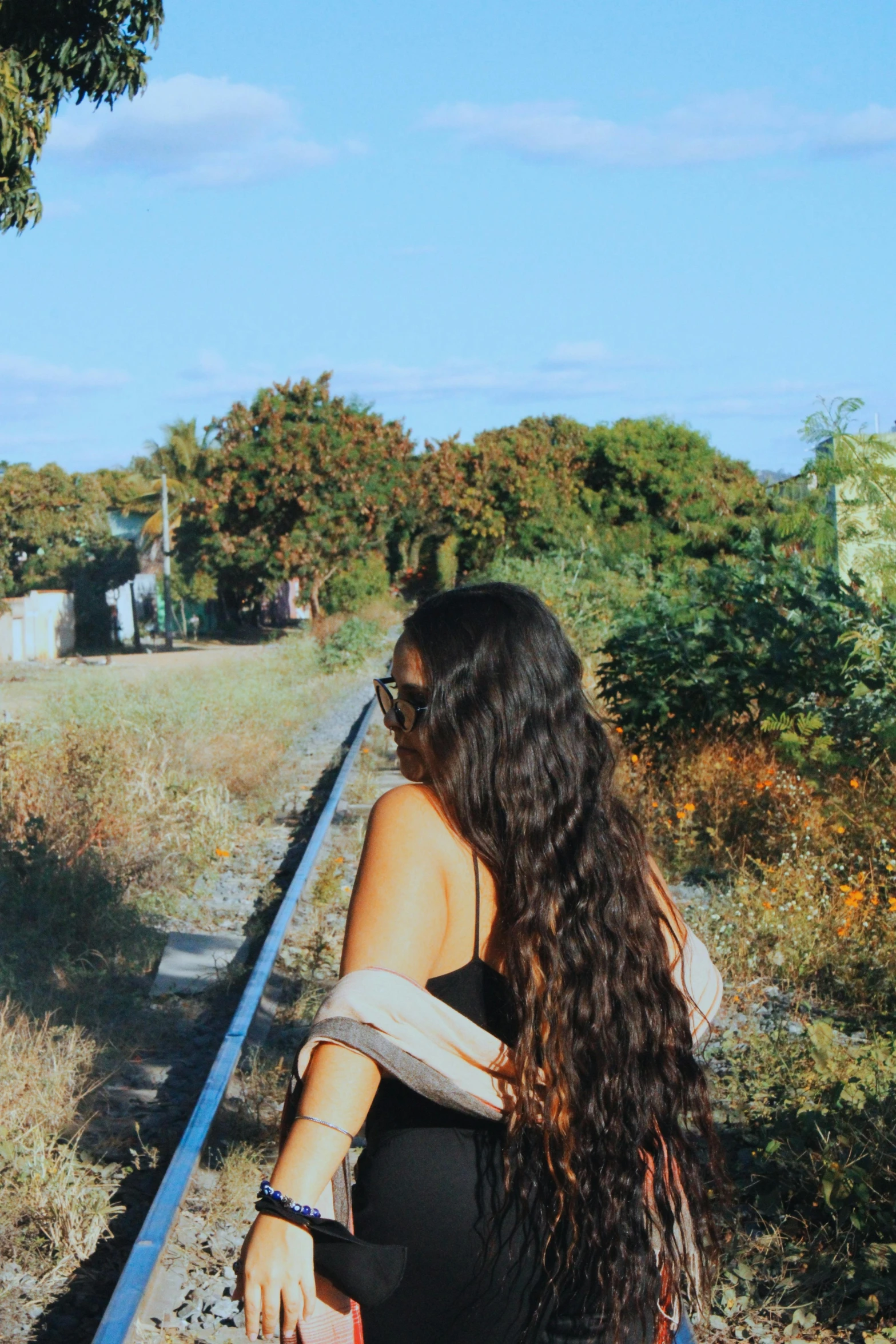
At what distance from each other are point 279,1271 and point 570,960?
59 cm

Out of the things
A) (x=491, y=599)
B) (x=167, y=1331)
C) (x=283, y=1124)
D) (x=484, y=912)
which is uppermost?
(x=491, y=599)

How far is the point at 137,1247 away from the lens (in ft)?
11.4

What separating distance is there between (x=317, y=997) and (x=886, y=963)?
2551 mm

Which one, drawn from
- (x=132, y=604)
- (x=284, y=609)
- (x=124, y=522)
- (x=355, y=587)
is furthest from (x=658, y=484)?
(x=124, y=522)

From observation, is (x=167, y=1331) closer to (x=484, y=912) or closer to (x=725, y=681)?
(x=484, y=912)

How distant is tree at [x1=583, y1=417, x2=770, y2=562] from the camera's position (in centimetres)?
3747

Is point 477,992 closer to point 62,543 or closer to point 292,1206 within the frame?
point 292,1206

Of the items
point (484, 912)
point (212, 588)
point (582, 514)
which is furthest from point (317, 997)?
point (212, 588)

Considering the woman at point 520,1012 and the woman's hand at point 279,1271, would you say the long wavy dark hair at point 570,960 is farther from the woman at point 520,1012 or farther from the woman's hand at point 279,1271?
the woman's hand at point 279,1271

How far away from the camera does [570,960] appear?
6.27ft

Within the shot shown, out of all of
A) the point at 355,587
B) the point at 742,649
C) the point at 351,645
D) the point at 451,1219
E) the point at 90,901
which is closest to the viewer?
the point at 451,1219

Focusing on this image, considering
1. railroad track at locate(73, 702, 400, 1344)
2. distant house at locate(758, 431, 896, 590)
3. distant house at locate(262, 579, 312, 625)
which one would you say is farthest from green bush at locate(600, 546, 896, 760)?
distant house at locate(262, 579, 312, 625)

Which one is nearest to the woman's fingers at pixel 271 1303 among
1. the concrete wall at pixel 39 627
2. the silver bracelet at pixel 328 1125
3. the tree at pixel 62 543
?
the silver bracelet at pixel 328 1125

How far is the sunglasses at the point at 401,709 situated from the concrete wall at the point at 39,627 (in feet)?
120
